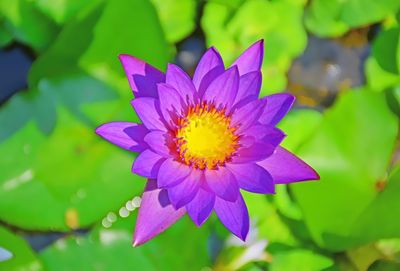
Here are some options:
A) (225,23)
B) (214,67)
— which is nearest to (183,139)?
(214,67)

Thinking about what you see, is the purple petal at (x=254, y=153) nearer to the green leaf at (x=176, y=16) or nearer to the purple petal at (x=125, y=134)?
the purple petal at (x=125, y=134)

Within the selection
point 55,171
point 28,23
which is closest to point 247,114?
point 55,171

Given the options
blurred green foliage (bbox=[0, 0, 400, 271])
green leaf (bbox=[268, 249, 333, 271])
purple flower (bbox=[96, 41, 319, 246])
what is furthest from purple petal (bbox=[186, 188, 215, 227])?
green leaf (bbox=[268, 249, 333, 271])

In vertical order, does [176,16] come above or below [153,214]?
above

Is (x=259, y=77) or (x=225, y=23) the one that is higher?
(x=259, y=77)

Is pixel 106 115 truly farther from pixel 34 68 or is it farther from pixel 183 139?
pixel 183 139

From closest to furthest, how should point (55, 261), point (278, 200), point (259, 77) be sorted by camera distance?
1. point (259, 77)
2. point (55, 261)
3. point (278, 200)

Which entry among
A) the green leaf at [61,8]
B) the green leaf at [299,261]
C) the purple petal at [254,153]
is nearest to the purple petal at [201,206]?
the purple petal at [254,153]

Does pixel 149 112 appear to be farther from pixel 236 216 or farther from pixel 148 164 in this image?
pixel 236 216
